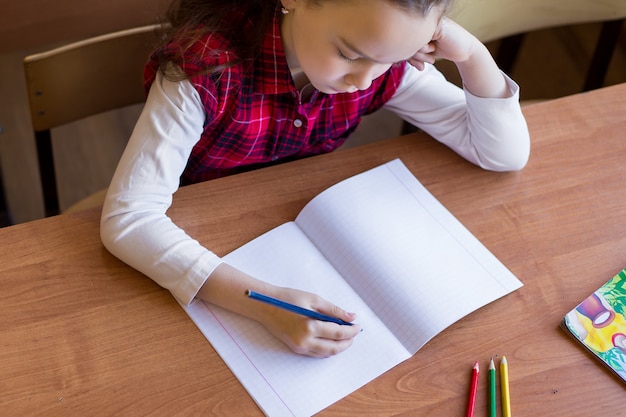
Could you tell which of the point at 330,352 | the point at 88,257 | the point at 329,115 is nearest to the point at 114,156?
the point at 329,115

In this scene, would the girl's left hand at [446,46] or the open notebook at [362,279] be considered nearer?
the open notebook at [362,279]

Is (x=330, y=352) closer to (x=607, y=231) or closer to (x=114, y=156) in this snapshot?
(x=607, y=231)

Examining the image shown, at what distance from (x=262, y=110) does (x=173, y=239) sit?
28cm

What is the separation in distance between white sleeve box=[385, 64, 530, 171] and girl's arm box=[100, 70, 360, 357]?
38 cm

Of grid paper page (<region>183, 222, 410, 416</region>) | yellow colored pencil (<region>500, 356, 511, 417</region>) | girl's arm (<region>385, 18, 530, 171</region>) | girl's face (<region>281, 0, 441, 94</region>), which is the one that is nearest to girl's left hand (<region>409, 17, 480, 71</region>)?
girl's arm (<region>385, 18, 530, 171</region>)

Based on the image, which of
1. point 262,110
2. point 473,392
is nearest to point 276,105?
point 262,110

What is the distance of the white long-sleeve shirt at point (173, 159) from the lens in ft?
3.41

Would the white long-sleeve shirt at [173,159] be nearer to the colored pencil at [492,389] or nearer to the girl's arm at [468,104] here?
the girl's arm at [468,104]

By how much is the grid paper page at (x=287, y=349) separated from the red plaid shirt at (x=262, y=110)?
21 centimetres

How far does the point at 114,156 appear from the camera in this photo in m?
2.20

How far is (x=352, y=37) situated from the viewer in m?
0.98

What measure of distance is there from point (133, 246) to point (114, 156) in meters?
1.21

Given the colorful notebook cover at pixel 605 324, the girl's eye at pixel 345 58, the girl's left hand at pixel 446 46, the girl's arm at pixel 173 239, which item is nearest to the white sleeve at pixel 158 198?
the girl's arm at pixel 173 239

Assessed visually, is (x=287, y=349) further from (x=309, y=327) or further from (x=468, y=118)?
(x=468, y=118)
